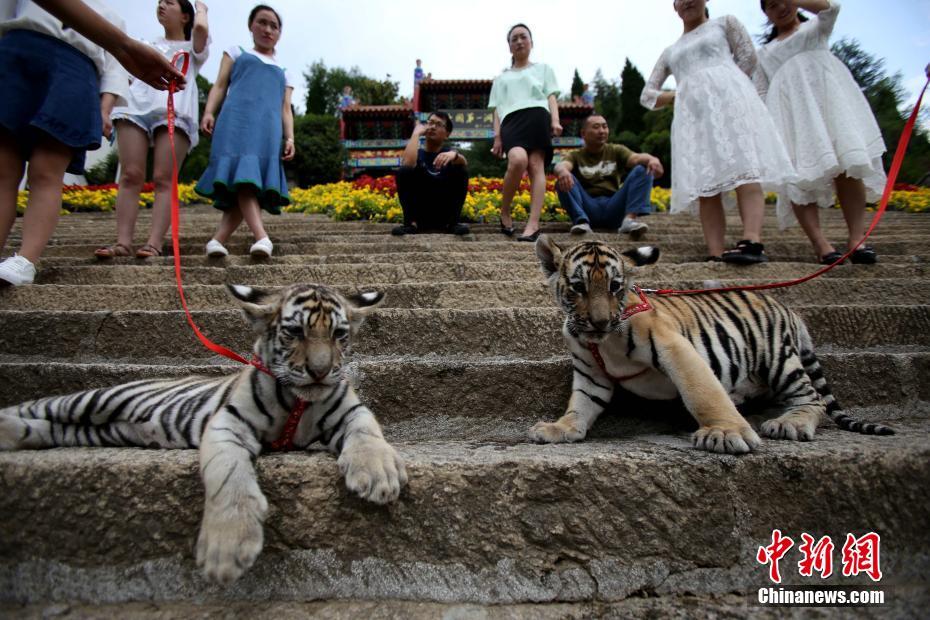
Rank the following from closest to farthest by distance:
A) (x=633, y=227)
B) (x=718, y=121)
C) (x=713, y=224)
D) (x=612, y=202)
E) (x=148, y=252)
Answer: (x=718, y=121) → (x=148, y=252) → (x=713, y=224) → (x=633, y=227) → (x=612, y=202)

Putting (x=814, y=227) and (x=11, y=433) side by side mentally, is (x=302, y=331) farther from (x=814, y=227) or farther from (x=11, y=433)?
(x=814, y=227)

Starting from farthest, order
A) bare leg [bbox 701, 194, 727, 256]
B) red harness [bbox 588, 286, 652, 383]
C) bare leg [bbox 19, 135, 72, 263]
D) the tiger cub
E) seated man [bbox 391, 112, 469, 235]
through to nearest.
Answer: seated man [bbox 391, 112, 469, 235]
bare leg [bbox 701, 194, 727, 256]
bare leg [bbox 19, 135, 72, 263]
red harness [bbox 588, 286, 652, 383]
the tiger cub

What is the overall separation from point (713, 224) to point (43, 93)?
16.5ft

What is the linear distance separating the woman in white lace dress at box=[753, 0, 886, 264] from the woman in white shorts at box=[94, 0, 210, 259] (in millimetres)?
5091

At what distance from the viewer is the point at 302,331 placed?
5.85 feet

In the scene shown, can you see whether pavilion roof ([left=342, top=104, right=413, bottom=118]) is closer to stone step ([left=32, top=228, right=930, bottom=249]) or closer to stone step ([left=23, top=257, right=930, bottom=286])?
stone step ([left=32, top=228, right=930, bottom=249])

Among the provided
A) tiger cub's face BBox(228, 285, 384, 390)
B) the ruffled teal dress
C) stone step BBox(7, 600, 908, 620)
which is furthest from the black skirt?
stone step BBox(7, 600, 908, 620)

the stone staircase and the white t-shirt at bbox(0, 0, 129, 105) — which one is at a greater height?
the white t-shirt at bbox(0, 0, 129, 105)

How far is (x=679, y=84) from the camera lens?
14.5ft

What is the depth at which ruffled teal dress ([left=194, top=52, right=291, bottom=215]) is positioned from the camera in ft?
13.8

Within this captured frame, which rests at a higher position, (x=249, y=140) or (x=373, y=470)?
(x=249, y=140)

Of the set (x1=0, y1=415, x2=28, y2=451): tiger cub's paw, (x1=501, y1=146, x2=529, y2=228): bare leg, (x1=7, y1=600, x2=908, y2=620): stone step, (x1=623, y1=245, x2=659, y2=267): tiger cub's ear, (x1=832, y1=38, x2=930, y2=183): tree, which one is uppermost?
(x1=832, y1=38, x2=930, y2=183): tree

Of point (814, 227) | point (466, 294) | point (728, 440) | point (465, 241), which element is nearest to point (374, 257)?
point (465, 241)

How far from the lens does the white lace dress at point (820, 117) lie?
151 inches
